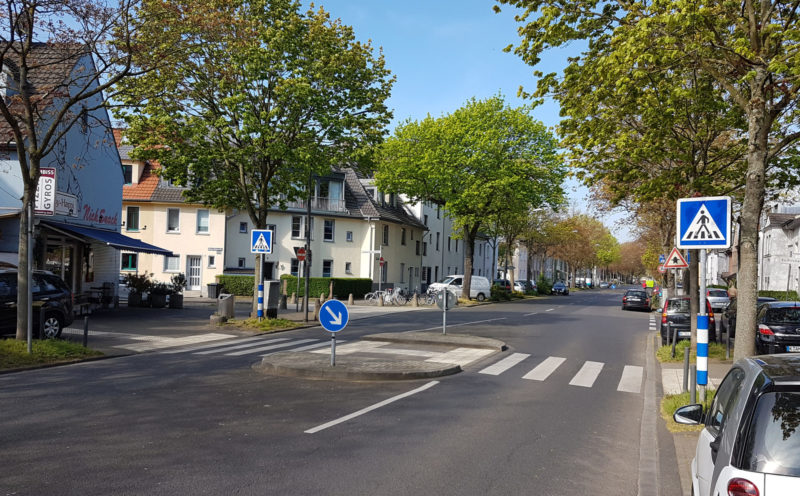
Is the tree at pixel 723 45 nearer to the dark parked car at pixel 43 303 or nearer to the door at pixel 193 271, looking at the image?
the dark parked car at pixel 43 303

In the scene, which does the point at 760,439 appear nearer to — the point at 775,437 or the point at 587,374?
the point at 775,437

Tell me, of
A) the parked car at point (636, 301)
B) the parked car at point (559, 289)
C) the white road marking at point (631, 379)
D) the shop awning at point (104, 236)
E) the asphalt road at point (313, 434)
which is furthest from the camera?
the parked car at point (559, 289)

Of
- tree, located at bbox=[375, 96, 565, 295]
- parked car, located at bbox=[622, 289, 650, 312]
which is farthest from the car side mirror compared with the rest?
parked car, located at bbox=[622, 289, 650, 312]

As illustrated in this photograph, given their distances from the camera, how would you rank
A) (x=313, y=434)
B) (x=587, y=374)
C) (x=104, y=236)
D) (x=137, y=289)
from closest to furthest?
(x=313, y=434)
(x=587, y=374)
(x=104, y=236)
(x=137, y=289)

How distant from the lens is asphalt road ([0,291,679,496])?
18.2ft

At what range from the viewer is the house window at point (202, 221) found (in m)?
44.9

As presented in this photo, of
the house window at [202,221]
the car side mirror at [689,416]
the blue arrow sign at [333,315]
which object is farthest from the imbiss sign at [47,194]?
the house window at [202,221]

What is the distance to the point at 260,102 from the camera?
793 inches

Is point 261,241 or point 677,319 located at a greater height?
point 261,241

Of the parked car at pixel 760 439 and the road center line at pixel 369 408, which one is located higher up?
the parked car at pixel 760 439

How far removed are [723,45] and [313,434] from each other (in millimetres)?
7774

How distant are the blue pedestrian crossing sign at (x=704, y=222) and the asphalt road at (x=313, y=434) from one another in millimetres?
2444

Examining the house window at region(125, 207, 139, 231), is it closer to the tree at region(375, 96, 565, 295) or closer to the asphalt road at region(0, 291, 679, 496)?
the tree at region(375, 96, 565, 295)

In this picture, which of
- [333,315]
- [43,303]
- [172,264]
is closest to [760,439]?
[333,315]
